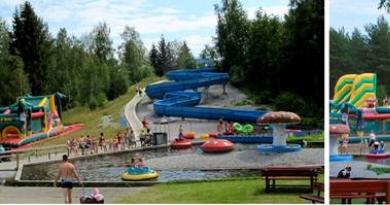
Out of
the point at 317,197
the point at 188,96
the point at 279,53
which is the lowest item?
the point at 317,197

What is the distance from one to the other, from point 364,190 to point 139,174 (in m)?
3.57

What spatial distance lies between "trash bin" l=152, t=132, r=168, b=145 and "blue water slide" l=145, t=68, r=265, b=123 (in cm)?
51

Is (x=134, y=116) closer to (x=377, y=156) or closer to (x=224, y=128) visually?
(x=224, y=128)

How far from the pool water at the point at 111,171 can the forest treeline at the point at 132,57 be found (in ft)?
3.09

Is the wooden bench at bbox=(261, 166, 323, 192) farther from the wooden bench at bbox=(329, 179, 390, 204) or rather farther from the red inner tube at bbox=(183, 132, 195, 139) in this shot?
the red inner tube at bbox=(183, 132, 195, 139)

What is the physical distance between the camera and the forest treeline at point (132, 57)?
8.66 m

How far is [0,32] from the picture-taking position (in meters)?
8.59

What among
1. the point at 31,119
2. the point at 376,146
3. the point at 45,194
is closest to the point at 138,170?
the point at 45,194

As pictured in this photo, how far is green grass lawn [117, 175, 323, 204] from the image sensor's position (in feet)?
21.6

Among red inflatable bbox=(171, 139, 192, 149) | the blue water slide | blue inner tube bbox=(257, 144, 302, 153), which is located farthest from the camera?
the blue water slide

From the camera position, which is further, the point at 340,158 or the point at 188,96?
the point at 188,96

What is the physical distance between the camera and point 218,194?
6.93m

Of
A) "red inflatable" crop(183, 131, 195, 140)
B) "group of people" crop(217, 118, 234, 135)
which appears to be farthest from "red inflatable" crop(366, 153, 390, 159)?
"red inflatable" crop(183, 131, 195, 140)

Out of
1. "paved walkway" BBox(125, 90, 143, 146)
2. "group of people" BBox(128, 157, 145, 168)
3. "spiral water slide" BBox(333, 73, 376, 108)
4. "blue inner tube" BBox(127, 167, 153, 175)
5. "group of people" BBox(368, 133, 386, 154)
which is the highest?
"spiral water slide" BBox(333, 73, 376, 108)
